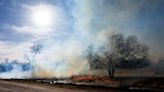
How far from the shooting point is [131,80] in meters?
40.8

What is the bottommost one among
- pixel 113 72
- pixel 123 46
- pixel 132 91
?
pixel 132 91

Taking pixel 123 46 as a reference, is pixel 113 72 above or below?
below

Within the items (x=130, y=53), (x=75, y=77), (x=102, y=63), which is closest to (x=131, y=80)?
(x=130, y=53)

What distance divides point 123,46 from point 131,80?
21.4 feet

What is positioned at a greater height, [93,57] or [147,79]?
[93,57]

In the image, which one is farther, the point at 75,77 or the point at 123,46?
the point at 75,77

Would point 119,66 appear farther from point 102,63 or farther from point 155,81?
point 155,81

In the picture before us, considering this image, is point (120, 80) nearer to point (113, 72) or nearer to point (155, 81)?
point (113, 72)

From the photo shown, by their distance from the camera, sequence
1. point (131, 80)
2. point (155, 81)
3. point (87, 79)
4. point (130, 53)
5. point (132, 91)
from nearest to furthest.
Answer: point (132, 91) < point (155, 81) < point (131, 80) < point (130, 53) < point (87, 79)

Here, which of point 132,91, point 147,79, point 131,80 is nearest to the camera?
point 132,91

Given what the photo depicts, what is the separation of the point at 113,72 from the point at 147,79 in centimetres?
931

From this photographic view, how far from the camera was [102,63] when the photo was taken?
159ft

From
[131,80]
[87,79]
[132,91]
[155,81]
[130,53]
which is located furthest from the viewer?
[87,79]

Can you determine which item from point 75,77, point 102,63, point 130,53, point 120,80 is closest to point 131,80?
point 120,80
